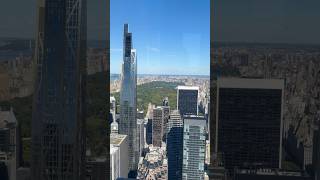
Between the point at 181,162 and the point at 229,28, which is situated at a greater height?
the point at 229,28

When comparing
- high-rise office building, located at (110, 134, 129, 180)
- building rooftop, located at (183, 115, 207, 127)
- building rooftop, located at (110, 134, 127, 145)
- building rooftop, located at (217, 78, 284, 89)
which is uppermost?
building rooftop, located at (217, 78, 284, 89)

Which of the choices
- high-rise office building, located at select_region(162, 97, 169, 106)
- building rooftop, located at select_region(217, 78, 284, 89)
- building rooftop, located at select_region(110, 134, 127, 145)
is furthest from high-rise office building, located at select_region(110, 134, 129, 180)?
building rooftop, located at select_region(217, 78, 284, 89)

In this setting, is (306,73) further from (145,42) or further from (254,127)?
(145,42)

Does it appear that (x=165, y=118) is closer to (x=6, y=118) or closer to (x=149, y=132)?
(x=149, y=132)

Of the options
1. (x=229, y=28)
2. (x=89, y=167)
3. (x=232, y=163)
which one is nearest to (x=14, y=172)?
(x=89, y=167)

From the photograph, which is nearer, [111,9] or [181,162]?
[111,9]

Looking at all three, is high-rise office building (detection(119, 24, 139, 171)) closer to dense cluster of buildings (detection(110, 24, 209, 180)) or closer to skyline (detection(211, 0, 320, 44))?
dense cluster of buildings (detection(110, 24, 209, 180))
